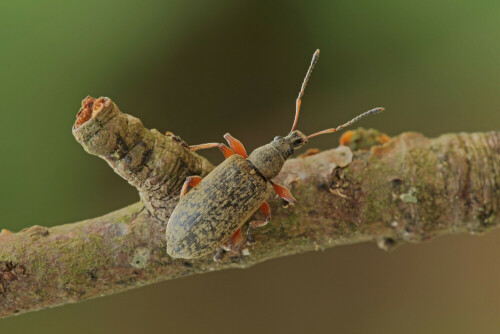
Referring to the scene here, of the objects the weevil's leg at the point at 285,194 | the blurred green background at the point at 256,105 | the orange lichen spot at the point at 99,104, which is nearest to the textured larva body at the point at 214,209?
the weevil's leg at the point at 285,194

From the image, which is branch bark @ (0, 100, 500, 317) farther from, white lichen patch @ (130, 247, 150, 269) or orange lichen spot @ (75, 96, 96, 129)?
orange lichen spot @ (75, 96, 96, 129)

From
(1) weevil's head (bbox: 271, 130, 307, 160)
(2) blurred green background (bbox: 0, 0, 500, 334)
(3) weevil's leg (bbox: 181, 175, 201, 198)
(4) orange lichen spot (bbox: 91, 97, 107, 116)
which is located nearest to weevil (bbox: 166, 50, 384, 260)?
(3) weevil's leg (bbox: 181, 175, 201, 198)

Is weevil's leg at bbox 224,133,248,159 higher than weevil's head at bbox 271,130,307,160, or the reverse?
weevil's leg at bbox 224,133,248,159

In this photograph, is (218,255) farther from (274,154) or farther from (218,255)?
(274,154)

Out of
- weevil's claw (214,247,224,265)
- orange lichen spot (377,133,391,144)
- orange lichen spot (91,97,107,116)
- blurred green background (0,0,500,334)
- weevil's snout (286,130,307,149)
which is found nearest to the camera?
orange lichen spot (91,97,107,116)

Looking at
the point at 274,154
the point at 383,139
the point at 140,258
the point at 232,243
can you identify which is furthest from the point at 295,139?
the point at 140,258

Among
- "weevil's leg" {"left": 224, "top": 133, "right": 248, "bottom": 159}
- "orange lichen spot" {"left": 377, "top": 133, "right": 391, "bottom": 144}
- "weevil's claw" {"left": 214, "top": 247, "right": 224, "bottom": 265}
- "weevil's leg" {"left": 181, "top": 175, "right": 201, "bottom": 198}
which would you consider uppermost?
"weevil's leg" {"left": 181, "top": 175, "right": 201, "bottom": 198}

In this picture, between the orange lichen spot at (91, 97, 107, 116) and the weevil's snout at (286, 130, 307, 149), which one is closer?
the orange lichen spot at (91, 97, 107, 116)
